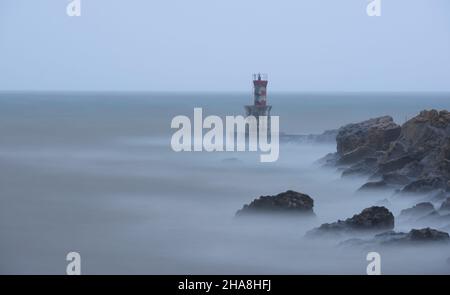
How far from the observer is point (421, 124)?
12.7 metres

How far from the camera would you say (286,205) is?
30.8ft

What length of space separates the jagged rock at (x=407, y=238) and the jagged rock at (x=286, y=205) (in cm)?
104

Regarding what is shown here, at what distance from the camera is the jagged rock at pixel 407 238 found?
26.9ft

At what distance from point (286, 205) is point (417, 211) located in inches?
64.3

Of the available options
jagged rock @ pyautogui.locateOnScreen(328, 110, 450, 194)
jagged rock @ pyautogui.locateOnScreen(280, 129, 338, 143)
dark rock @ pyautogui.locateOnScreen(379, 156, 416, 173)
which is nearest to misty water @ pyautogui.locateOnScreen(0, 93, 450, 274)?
jagged rock @ pyautogui.locateOnScreen(328, 110, 450, 194)

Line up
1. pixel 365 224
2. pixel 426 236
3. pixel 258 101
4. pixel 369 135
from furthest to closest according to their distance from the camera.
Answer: pixel 258 101 → pixel 369 135 → pixel 365 224 → pixel 426 236

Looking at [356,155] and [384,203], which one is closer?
[384,203]

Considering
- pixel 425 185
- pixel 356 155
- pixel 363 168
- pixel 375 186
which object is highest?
pixel 356 155

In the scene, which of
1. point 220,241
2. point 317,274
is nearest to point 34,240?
point 220,241

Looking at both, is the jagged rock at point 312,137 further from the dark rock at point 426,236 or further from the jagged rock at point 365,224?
the dark rock at point 426,236

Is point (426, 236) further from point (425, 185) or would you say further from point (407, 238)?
point (425, 185)

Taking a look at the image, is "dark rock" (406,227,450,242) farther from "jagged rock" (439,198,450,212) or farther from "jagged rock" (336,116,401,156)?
"jagged rock" (336,116,401,156)

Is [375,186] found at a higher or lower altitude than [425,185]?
higher

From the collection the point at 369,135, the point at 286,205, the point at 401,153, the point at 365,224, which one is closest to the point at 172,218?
the point at 286,205
